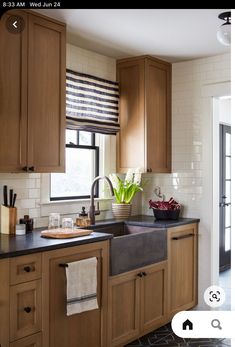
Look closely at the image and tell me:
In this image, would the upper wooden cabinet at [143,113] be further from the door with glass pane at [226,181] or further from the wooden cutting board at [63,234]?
the wooden cutting board at [63,234]

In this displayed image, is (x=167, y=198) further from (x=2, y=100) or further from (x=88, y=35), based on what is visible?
(x=2, y=100)

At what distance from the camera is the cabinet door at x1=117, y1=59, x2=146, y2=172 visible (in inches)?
106

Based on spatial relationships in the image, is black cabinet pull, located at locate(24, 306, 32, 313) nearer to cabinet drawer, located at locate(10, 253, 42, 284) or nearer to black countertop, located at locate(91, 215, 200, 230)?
cabinet drawer, located at locate(10, 253, 42, 284)

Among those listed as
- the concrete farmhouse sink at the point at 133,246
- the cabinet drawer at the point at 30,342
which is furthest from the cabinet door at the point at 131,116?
the cabinet drawer at the point at 30,342

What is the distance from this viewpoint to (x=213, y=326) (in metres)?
0.45

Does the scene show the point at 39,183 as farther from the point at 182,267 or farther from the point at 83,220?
the point at 182,267

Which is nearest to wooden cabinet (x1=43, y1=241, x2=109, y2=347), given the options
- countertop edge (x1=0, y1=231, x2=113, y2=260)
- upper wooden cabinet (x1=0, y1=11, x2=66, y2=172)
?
countertop edge (x1=0, y1=231, x2=113, y2=260)

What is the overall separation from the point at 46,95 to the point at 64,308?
3.27ft

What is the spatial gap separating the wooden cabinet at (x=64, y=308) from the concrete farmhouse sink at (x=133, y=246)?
9cm

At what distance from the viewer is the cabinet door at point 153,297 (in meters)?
2.24

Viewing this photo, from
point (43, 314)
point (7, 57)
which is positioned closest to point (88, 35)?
point (7, 57)

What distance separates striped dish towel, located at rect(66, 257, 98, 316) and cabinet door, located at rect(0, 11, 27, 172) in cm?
52

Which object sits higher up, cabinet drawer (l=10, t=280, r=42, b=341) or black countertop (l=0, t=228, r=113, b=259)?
black countertop (l=0, t=228, r=113, b=259)

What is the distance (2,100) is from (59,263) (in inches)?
29.4
